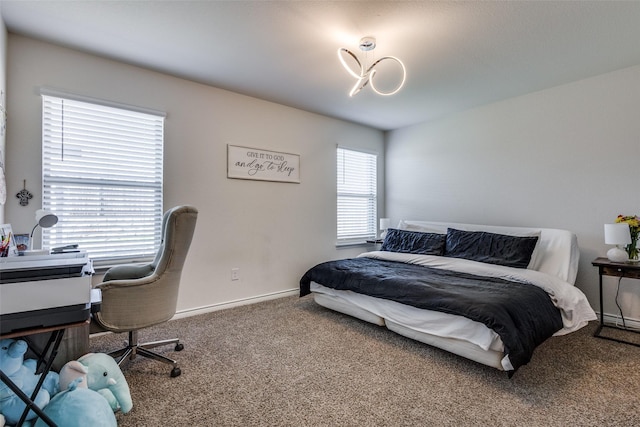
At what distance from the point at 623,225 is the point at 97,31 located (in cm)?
443

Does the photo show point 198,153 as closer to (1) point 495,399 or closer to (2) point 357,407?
(2) point 357,407

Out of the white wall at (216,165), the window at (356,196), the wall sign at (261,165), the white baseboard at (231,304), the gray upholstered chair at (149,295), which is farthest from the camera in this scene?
the window at (356,196)

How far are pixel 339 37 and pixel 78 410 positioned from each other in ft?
9.00

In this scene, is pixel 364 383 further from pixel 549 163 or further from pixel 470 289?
pixel 549 163

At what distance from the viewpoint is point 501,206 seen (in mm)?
3758

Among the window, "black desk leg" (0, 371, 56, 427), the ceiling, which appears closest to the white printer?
"black desk leg" (0, 371, 56, 427)

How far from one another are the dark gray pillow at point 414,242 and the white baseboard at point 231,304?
1.38 m

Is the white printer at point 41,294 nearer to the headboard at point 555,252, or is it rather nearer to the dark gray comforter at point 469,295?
the dark gray comforter at point 469,295

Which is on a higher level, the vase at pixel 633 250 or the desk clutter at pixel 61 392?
the vase at pixel 633 250

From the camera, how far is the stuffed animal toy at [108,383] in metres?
1.64

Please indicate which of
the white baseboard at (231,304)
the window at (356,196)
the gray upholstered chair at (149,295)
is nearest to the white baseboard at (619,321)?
the window at (356,196)

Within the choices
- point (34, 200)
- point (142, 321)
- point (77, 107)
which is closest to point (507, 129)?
point (142, 321)

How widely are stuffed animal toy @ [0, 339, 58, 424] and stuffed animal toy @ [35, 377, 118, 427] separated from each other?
11cm

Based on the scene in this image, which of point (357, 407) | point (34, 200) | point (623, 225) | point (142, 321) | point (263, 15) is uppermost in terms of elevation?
point (263, 15)
